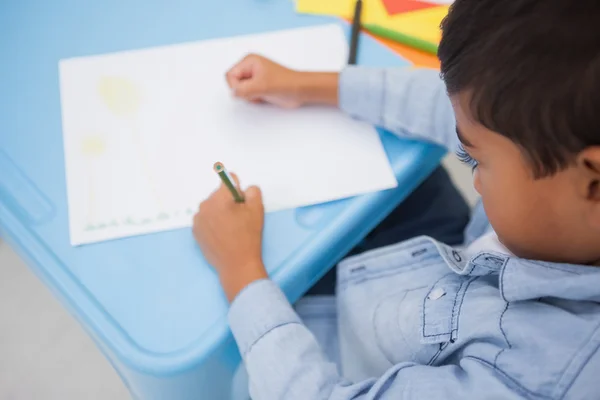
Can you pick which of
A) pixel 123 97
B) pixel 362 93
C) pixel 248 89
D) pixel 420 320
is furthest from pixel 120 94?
pixel 420 320

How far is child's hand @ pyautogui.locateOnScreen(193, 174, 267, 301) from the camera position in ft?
1.53

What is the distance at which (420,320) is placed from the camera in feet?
1.59

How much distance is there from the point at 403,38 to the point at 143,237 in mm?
347

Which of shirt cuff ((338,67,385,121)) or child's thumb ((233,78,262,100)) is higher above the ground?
child's thumb ((233,78,262,100))

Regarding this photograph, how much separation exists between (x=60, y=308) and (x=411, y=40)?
0.75m

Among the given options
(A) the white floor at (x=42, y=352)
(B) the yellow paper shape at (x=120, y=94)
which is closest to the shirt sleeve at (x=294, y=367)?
(B) the yellow paper shape at (x=120, y=94)

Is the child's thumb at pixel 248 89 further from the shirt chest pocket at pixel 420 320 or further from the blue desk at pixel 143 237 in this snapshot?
the shirt chest pocket at pixel 420 320

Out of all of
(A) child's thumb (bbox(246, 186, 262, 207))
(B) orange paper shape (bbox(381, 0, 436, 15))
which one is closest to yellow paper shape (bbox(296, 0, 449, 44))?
(B) orange paper shape (bbox(381, 0, 436, 15))

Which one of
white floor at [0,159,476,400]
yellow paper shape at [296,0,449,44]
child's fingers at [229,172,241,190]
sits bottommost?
white floor at [0,159,476,400]

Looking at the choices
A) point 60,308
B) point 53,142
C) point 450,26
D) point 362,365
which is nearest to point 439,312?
point 362,365

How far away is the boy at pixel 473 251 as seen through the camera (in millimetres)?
310

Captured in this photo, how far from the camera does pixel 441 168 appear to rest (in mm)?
719

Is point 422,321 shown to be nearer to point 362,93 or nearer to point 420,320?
point 420,320

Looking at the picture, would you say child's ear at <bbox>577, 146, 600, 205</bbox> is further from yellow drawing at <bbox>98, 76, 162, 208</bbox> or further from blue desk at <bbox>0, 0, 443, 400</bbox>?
yellow drawing at <bbox>98, 76, 162, 208</bbox>
